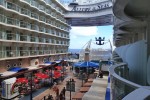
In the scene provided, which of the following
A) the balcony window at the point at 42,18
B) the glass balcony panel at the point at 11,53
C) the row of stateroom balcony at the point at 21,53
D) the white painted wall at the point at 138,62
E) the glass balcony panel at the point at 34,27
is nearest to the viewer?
the white painted wall at the point at 138,62

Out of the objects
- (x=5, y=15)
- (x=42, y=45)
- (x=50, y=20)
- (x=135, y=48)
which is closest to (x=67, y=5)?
(x=50, y=20)

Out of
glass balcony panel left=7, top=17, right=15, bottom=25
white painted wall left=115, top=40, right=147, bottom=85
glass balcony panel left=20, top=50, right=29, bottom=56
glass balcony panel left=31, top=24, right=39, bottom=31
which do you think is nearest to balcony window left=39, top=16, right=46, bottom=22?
glass balcony panel left=31, top=24, right=39, bottom=31

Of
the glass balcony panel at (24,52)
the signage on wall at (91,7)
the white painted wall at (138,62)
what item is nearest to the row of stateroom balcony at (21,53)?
the glass balcony panel at (24,52)

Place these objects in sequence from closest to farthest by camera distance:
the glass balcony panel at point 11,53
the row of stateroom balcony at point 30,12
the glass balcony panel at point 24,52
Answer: the glass balcony panel at point 11,53
the row of stateroom balcony at point 30,12
the glass balcony panel at point 24,52

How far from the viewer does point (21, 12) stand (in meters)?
33.2

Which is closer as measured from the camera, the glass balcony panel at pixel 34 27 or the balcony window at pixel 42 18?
the glass balcony panel at pixel 34 27

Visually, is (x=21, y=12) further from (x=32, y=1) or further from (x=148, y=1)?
(x=148, y=1)

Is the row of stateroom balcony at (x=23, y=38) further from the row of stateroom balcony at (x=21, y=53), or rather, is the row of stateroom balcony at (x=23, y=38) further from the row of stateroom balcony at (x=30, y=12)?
the row of stateroom balcony at (x=30, y=12)

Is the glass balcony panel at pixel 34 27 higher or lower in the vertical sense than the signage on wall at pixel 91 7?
lower

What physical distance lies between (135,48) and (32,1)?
31.2 meters

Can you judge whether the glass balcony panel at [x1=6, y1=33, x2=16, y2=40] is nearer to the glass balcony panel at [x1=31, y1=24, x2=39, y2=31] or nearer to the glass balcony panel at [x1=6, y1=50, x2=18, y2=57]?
the glass balcony panel at [x1=6, y1=50, x2=18, y2=57]

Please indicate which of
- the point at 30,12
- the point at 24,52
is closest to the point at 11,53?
the point at 24,52

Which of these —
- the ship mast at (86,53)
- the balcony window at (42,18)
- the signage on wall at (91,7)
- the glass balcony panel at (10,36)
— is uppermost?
the signage on wall at (91,7)

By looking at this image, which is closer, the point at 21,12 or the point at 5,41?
the point at 5,41
